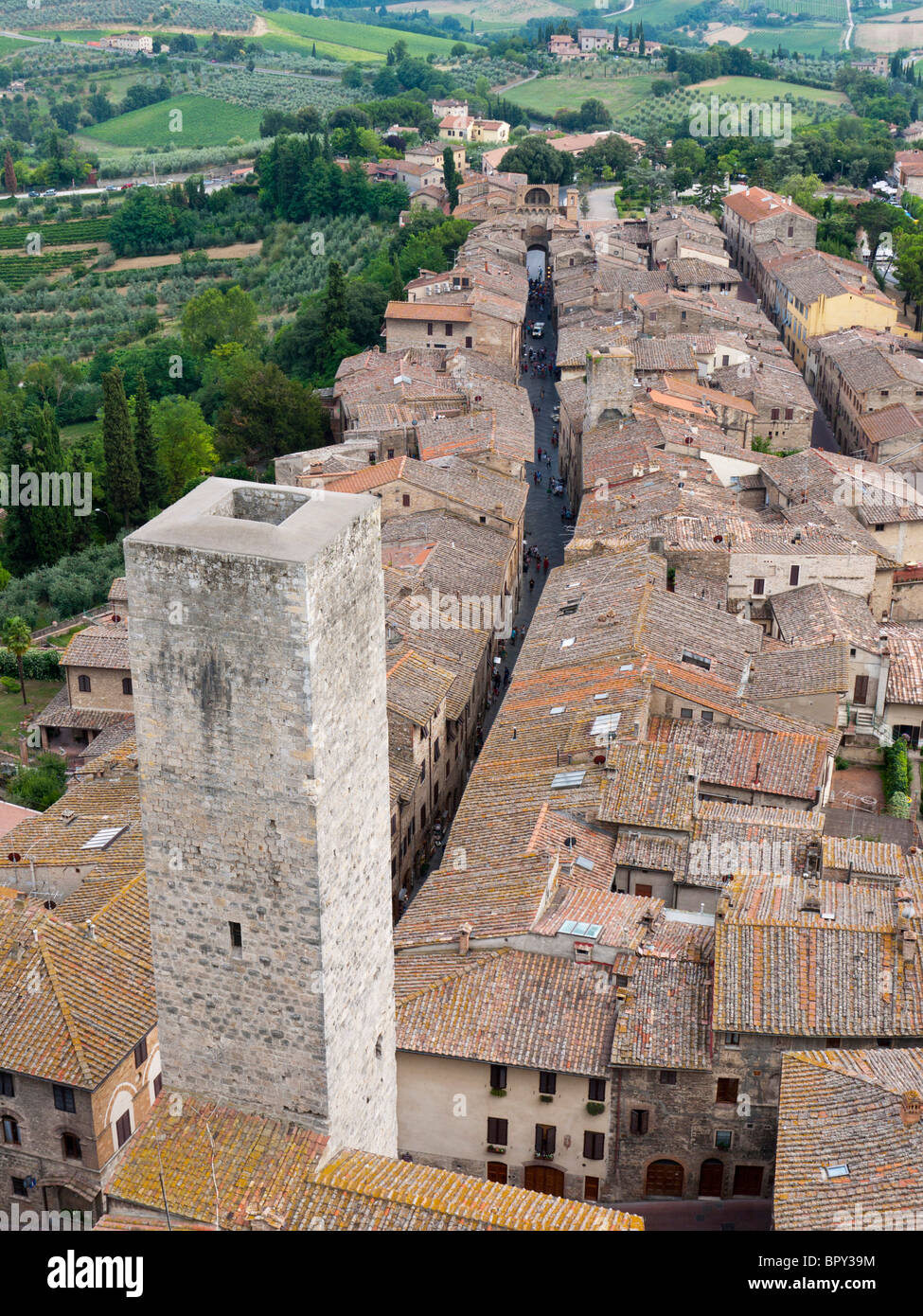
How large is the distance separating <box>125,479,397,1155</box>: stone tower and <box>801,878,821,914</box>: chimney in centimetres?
1080

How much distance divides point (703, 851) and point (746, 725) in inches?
253

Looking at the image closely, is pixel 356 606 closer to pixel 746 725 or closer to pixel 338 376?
pixel 746 725

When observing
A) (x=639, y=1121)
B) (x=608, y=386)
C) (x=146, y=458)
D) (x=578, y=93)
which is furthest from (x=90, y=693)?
(x=578, y=93)

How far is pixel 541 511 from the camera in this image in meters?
68.5

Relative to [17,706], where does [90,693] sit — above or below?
above

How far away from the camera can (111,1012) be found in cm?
2839

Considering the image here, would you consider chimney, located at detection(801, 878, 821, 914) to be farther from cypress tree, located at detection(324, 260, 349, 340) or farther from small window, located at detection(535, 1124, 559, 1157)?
cypress tree, located at detection(324, 260, 349, 340)

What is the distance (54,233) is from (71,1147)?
118 metres

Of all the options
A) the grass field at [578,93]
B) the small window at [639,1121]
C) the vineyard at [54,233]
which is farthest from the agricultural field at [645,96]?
the small window at [639,1121]

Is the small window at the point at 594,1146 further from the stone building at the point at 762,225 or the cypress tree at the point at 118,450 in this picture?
the stone building at the point at 762,225

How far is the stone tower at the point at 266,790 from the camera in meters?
18.7

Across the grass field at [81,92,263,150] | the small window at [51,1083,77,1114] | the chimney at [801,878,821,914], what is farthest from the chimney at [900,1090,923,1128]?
the grass field at [81,92,263,150]

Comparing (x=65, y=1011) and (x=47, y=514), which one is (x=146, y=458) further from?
(x=65, y=1011)

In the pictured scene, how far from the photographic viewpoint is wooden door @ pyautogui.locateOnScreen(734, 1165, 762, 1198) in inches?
1141
